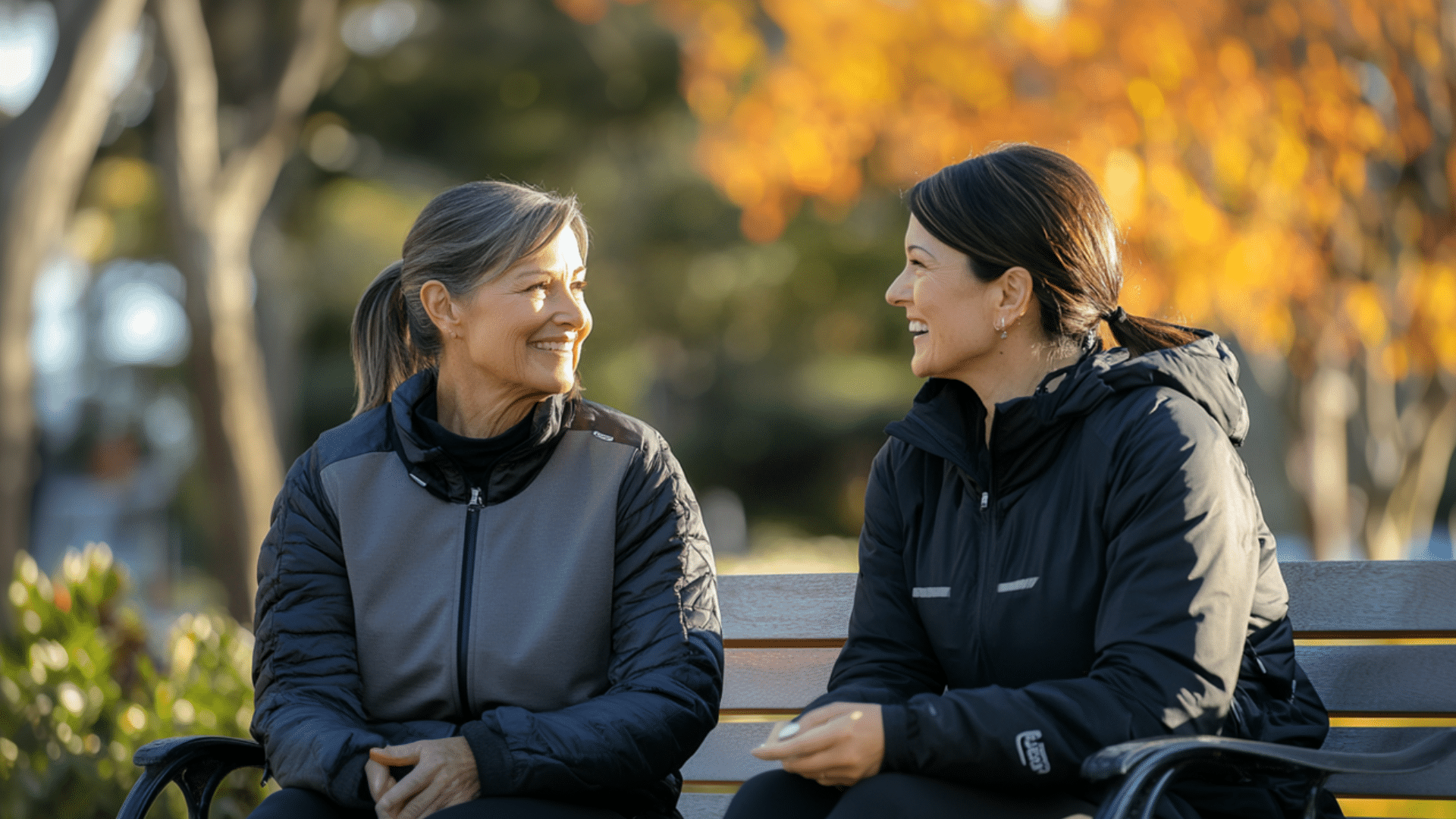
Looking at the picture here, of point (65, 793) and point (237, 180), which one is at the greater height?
point (237, 180)

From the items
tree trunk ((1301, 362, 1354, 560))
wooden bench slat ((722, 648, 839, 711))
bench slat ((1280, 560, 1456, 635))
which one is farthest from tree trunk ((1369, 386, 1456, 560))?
wooden bench slat ((722, 648, 839, 711))

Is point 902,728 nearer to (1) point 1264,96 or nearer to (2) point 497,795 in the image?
(2) point 497,795

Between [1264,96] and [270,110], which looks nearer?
[1264,96]

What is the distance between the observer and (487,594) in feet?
8.77

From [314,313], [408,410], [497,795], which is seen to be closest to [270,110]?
[408,410]

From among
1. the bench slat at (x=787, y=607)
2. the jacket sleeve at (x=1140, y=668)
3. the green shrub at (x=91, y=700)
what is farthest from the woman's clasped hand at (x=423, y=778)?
the green shrub at (x=91, y=700)

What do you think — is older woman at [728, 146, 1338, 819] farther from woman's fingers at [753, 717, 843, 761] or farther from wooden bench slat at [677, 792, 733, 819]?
wooden bench slat at [677, 792, 733, 819]

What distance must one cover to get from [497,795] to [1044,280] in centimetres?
132

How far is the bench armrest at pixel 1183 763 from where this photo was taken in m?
1.90

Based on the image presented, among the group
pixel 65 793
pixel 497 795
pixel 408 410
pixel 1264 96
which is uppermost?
pixel 1264 96

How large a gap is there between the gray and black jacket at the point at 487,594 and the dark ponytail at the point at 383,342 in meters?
0.30

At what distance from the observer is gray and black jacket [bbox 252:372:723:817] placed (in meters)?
2.64

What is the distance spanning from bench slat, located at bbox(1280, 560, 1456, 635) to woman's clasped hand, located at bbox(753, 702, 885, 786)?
1110mm

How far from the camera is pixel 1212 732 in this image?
2.19 metres
